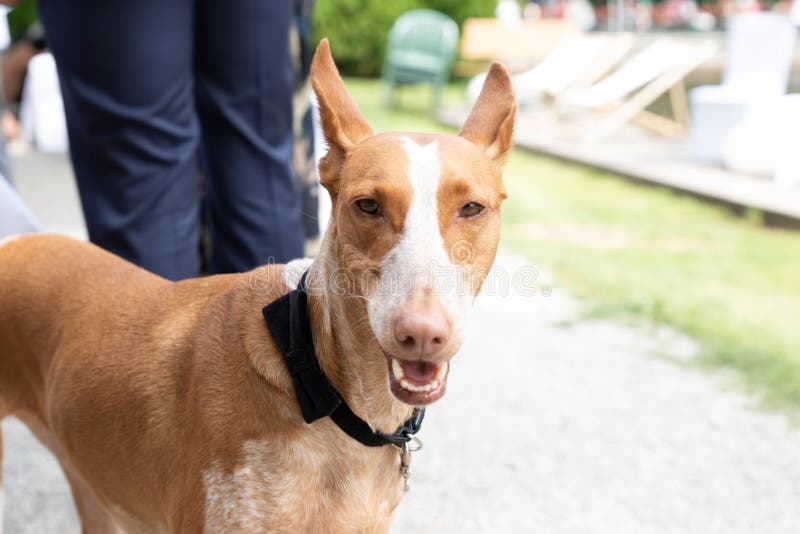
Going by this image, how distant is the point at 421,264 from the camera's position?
162 centimetres

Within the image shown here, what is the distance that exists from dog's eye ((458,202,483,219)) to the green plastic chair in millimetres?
13400

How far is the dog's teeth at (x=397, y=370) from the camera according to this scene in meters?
1.66

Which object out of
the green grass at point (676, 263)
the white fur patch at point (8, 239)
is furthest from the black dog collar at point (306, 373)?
the green grass at point (676, 263)

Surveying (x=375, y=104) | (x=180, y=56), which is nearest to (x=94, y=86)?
(x=180, y=56)

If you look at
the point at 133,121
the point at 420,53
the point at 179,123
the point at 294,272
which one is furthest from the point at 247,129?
the point at 420,53

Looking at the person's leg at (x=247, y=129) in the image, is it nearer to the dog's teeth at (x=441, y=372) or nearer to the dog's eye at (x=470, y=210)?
the dog's eye at (x=470, y=210)

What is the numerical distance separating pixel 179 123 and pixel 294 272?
0.81m

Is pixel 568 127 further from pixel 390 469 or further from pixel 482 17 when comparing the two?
pixel 390 469

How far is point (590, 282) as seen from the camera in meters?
5.57

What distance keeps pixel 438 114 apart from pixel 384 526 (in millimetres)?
12613

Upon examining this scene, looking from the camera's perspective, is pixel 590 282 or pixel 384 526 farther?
pixel 590 282

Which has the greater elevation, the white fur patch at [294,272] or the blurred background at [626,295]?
the white fur patch at [294,272]

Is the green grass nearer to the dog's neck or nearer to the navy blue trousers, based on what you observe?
the navy blue trousers

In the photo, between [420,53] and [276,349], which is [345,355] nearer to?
[276,349]
